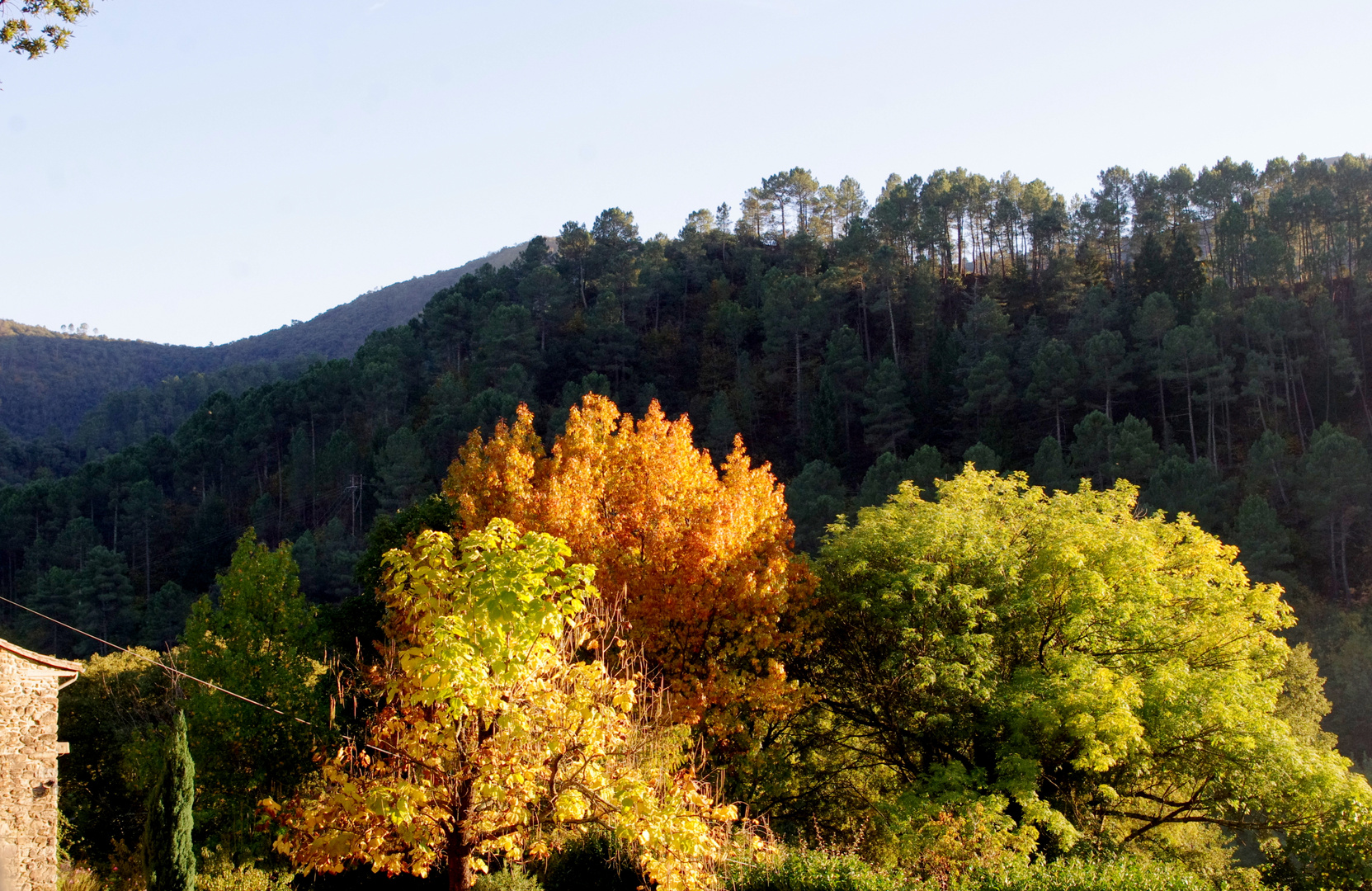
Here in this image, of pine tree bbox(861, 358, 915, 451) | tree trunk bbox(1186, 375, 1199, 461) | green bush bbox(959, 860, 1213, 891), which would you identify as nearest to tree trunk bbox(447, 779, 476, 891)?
green bush bbox(959, 860, 1213, 891)

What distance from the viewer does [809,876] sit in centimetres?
1270

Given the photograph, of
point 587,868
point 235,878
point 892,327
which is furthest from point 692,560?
point 892,327

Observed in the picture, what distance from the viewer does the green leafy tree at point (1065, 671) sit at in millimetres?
16672

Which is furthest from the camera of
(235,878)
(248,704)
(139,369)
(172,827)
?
(139,369)

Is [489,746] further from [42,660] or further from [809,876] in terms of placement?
[42,660]

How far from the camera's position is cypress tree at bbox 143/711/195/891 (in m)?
14.0

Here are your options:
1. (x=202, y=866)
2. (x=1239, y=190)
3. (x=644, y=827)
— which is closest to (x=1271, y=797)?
(x=644, y=827)

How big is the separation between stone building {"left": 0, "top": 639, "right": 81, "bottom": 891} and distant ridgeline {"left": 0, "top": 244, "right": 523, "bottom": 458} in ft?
310

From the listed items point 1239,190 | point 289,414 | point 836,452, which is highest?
point 1239,190

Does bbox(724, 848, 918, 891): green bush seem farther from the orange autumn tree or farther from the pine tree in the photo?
the pine tree

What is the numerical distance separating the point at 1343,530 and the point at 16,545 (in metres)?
80.2

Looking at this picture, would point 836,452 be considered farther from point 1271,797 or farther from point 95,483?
point 95,483

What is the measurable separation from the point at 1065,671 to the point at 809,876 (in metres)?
7.37

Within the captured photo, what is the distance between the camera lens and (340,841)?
10406mm
